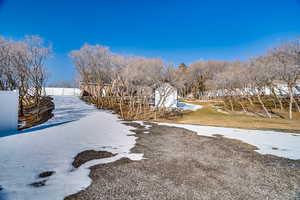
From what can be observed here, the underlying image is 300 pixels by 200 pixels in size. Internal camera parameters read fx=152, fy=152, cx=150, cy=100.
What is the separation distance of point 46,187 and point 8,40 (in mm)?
17058

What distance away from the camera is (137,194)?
2377mm

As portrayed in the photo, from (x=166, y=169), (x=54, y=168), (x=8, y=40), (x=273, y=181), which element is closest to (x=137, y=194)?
(x=166, y=169)

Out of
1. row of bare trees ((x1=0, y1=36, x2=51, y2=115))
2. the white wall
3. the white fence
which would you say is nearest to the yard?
the white wall

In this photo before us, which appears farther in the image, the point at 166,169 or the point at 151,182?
the point at 166,169

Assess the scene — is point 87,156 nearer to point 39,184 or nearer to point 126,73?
point 39,184

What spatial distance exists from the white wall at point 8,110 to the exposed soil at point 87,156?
4310mm

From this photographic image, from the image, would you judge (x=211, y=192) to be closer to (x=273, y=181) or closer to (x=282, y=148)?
(x=273, y=181)

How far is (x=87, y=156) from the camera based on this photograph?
3.88 m

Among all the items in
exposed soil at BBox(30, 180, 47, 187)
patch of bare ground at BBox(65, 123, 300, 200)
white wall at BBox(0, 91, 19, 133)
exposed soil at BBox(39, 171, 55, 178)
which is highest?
white wall at BBox(0, 91, 19, 133)

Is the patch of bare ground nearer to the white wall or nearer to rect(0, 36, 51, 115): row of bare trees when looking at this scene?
the white wall

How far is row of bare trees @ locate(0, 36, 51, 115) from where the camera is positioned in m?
12.5

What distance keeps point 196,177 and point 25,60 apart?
15629 mm

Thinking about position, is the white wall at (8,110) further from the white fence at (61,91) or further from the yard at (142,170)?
the white fence at (61,91)

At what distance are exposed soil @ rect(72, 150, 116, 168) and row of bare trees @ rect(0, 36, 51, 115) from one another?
10.9m
